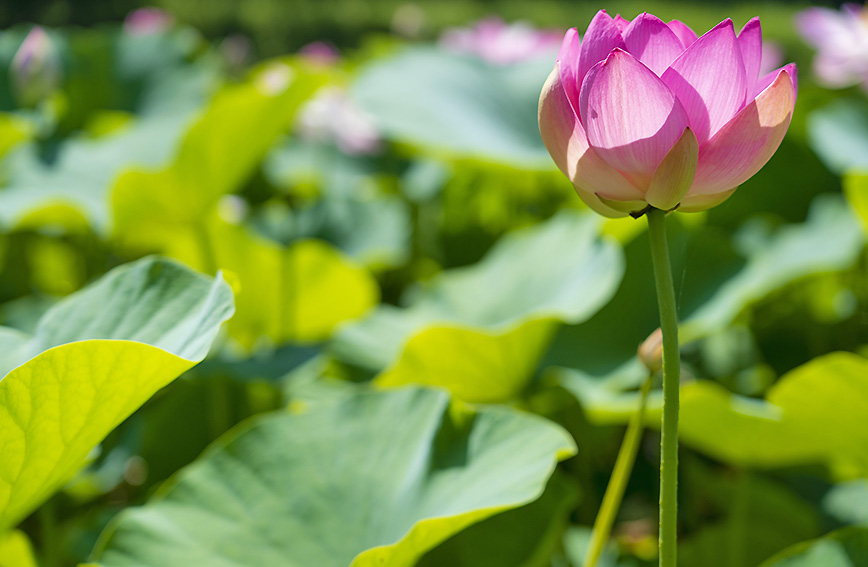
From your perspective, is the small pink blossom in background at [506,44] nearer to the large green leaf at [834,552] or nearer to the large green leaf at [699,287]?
the large green leaf at [699,287]

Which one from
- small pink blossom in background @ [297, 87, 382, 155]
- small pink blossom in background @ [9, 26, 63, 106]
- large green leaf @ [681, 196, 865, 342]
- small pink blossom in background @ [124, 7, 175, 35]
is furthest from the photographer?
small pink blossom in background @ [124, 7, 175, 35]

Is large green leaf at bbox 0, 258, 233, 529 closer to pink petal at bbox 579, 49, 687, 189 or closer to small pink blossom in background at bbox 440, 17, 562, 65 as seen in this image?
pink petal at bbox 579, 49, 687, 189

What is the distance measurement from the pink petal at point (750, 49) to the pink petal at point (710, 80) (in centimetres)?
1

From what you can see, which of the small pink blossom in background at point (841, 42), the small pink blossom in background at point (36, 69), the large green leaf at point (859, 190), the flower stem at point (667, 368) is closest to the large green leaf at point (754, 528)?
the large green leaf at point (859, 190)

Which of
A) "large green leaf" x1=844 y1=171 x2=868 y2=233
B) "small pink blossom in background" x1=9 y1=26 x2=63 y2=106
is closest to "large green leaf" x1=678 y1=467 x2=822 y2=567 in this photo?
"large green leaf" x1=844 y1=171 x2=868 y2=233

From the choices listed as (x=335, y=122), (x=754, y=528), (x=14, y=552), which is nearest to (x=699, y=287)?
(x=754, y=528)

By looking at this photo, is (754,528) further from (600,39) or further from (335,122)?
(335,122)

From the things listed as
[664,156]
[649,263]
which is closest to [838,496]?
[649,263]

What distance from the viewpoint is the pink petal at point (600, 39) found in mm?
342

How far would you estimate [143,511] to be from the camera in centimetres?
56

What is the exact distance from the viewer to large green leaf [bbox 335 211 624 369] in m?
0.81

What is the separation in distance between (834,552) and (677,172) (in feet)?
1.08

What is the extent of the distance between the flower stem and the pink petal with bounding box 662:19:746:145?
0.14ft

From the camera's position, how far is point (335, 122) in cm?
153
